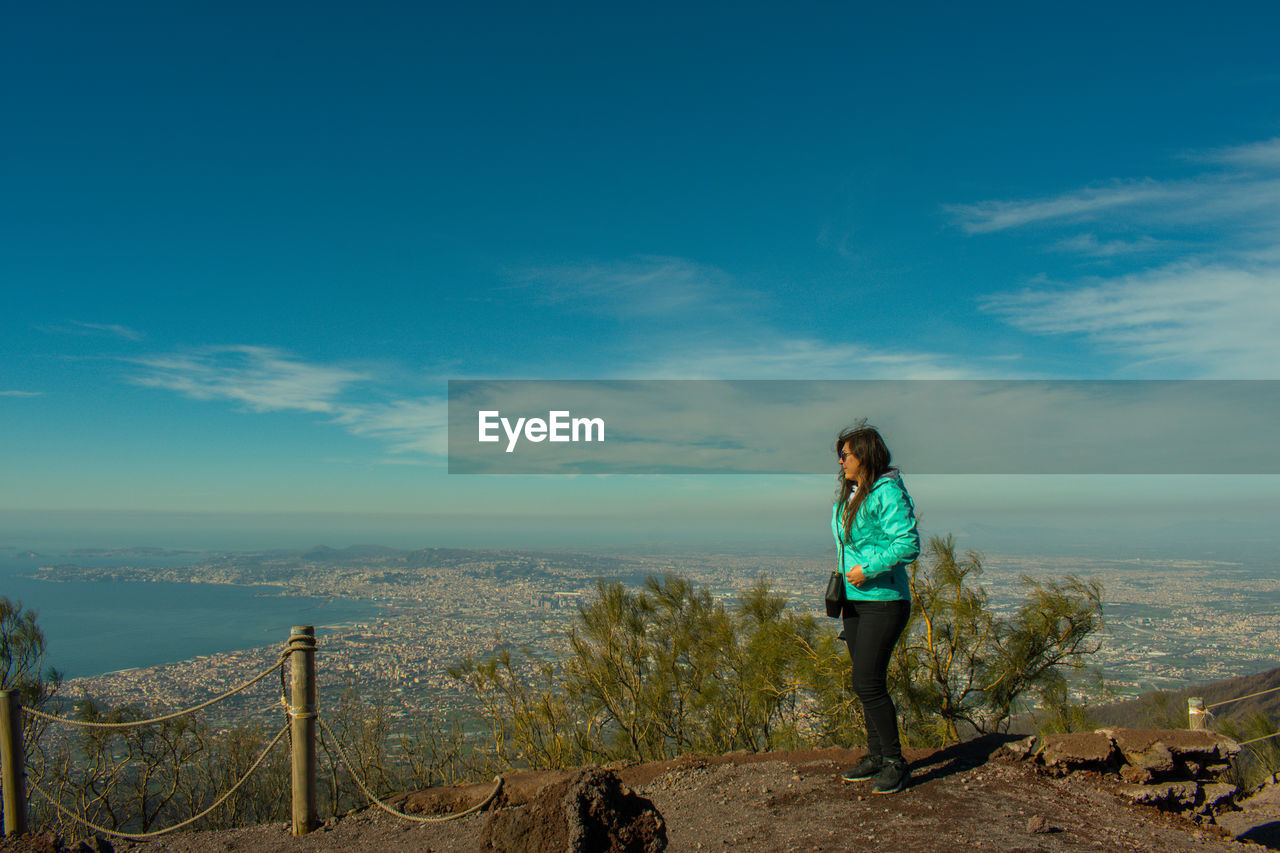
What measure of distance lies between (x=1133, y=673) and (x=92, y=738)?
28.2m

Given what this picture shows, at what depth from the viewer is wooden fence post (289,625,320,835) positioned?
4.64 m

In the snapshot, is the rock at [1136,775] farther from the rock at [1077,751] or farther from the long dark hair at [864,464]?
the long dark hair at [864,464]

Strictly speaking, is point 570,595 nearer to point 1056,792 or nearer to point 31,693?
point 31,693

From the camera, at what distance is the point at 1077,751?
4.62 m

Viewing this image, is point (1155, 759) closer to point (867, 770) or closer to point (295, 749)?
point (867, 770)

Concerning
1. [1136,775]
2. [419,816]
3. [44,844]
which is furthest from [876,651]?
[44,844]

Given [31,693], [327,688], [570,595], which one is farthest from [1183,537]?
[31,693]

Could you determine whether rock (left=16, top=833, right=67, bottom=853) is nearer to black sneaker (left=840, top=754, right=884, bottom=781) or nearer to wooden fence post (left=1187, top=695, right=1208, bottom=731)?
black sneaker (left=840, top=754, right=884, bottom=781)

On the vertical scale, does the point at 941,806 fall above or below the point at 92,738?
above

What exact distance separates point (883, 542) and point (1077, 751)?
2.34 m

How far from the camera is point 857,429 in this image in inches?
168

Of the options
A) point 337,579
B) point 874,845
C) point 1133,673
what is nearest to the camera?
point 874,845

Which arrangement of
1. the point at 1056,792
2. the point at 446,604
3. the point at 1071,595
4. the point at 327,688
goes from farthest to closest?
the point at 446,604 → the point at 327,688 → the point at 1071,595 → the point at 1056,792

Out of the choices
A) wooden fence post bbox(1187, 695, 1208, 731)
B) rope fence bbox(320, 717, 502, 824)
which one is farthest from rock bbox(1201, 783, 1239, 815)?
rope fence bbox(320, 717, 502, 824)
